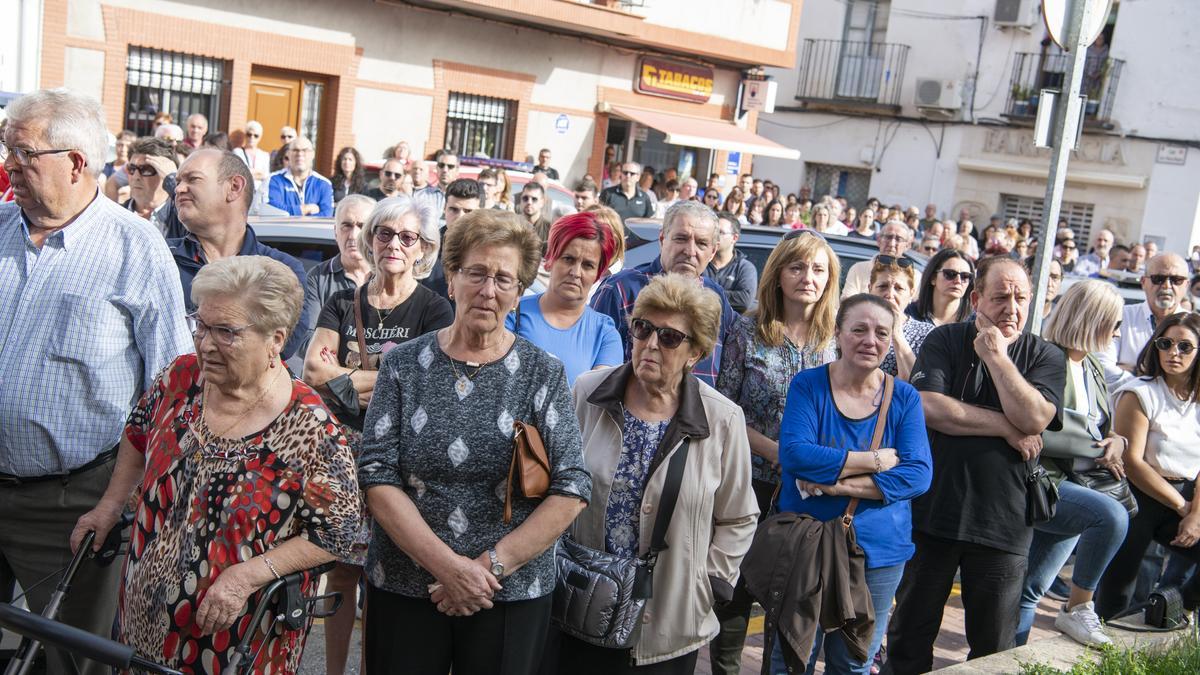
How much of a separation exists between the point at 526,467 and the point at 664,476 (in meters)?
0.59

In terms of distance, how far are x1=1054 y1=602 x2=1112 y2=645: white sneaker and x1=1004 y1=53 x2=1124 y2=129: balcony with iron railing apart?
22.7 m

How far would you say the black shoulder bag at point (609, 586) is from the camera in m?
3.72

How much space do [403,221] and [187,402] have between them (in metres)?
1.62

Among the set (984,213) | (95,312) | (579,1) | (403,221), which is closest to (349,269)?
(403,221)

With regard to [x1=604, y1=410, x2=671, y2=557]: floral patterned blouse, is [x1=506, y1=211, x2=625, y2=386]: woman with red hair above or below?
above

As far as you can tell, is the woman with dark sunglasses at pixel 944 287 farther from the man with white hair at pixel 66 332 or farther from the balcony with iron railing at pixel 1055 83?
the balcony with iron railing at pixel 1055 83

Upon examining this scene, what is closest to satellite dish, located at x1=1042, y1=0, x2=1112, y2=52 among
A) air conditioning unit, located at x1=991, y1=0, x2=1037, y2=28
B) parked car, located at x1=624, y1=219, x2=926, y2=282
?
parked car, located at x1=624, y1=219, x2=926, y2=282

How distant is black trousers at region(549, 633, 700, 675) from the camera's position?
12.6 ft

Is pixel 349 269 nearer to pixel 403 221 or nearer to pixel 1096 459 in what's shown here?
pixel 403 221

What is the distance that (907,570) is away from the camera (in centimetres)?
522

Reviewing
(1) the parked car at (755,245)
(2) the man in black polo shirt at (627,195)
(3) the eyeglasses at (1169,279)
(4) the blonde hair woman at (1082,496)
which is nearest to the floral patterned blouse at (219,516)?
(4) the blonde hair woman at (1082,496)

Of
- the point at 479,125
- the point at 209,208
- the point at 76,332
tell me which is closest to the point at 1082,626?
the point at 209,208

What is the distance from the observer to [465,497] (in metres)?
3.50

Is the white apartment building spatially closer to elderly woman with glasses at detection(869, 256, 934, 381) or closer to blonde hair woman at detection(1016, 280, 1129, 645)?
blonde hair woman at detection(1016, 280, 1129, 645)
